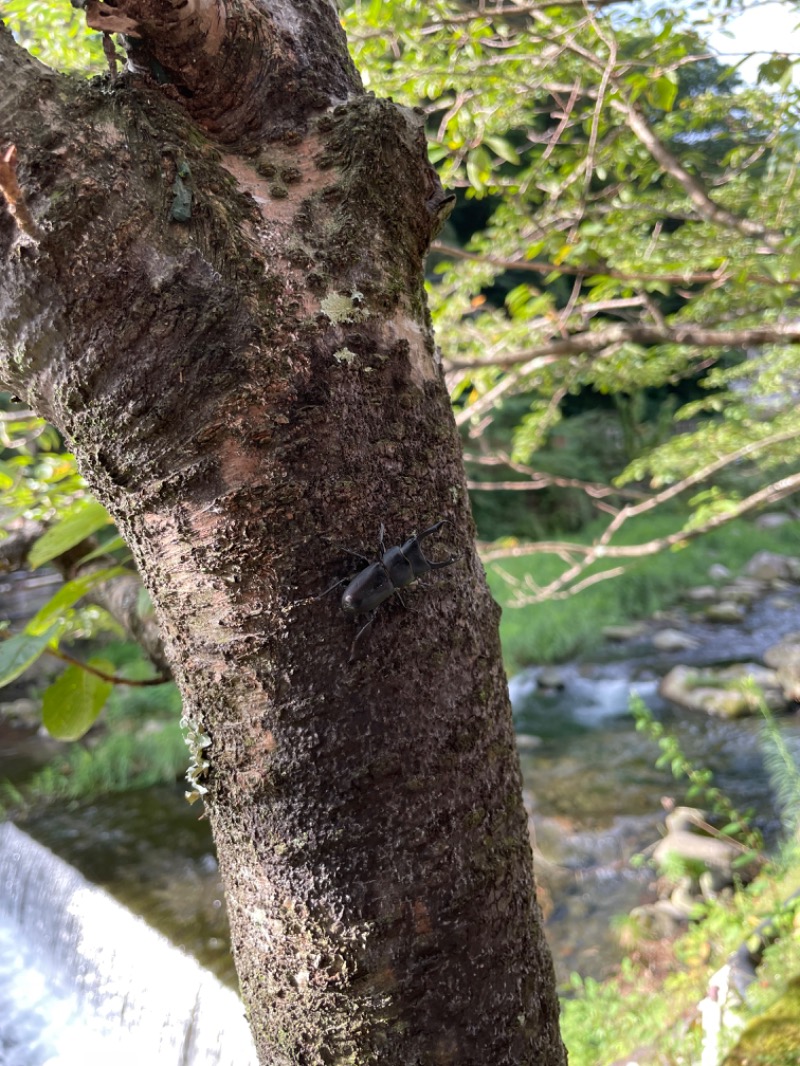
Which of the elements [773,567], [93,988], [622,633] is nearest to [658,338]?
[93,988]

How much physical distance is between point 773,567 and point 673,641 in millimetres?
3398

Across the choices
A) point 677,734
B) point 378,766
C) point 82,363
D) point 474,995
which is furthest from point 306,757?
point 677,734

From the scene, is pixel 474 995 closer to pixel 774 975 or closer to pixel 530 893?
pixel 530 893

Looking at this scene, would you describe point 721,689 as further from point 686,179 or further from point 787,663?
point 686,179

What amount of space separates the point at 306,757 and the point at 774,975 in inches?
108

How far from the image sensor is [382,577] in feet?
1.67

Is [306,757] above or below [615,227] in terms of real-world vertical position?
below

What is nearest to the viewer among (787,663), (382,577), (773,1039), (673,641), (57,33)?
(382,577)

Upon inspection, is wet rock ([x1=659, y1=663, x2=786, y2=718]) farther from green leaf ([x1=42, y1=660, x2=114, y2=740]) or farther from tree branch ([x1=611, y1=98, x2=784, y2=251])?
green leaf ([x1=42, y1=660, x2=114, y2=740])

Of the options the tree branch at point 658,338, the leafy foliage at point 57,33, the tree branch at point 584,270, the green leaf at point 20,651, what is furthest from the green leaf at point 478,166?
the green leaf at point 20,651

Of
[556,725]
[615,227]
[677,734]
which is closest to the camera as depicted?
[615,227]

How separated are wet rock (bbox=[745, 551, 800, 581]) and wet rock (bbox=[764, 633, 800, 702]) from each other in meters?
2.94

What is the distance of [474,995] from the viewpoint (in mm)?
543

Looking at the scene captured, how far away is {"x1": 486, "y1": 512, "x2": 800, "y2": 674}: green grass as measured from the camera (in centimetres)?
816
